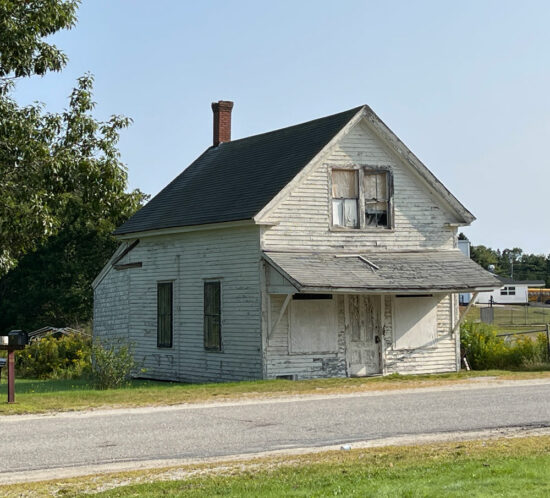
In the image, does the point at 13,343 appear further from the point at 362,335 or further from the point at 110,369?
the point at 362,335

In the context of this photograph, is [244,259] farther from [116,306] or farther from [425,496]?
[425,496]

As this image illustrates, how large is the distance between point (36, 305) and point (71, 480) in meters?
43.0

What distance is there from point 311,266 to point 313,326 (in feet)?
5.67

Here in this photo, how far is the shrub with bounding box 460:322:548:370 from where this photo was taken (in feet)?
88.6

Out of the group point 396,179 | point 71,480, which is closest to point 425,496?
point 71,480

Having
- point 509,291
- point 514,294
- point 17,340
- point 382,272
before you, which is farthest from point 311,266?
point 509,291

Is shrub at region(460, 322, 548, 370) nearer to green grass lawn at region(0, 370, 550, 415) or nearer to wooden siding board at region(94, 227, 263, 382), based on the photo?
green grass lawn at region(0, 370, 550, 415)

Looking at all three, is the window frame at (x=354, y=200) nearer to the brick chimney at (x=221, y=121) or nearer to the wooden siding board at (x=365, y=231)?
the wooden siding board at (x=365, y=231)

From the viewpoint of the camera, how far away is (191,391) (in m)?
19.9

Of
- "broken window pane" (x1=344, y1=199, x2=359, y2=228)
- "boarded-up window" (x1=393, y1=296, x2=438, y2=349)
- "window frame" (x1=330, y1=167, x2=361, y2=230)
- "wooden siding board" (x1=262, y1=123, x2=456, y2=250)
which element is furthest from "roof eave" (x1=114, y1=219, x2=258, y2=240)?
"boarded-up window" (x1=393, y1=296, x2=438, y2=349)

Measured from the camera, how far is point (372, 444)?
12.1 m

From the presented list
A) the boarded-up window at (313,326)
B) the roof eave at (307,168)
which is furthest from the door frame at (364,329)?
the roof eave at (307,168)

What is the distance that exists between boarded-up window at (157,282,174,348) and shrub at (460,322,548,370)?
8.56 meters

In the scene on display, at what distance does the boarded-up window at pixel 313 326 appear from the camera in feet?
78.7
